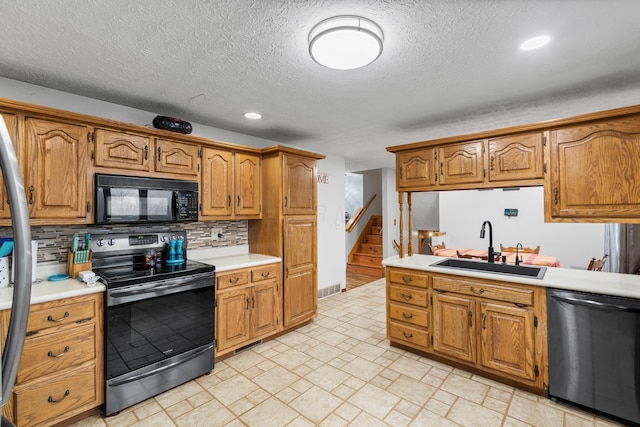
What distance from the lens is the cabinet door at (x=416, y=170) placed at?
10.5 feet

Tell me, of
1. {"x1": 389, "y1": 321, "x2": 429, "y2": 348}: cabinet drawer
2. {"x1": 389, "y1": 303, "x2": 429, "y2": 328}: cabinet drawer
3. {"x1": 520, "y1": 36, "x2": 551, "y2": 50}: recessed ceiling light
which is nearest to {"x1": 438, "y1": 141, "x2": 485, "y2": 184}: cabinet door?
{"x1": 520, "y1": 36, "x2": 551, "y2": 50}: recessed ceiling light

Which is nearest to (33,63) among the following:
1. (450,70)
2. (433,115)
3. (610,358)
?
(450,70)

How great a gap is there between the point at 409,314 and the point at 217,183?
238 centimetres

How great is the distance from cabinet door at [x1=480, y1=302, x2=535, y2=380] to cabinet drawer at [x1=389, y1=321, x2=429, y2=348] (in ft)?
1.71

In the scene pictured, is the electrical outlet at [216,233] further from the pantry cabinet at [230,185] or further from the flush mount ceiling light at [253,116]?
the flush mount ceiling light at [253,116]

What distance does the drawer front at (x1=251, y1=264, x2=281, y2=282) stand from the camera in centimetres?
321

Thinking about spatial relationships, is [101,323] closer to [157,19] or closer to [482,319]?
[157,19]

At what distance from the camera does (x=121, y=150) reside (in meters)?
2.57

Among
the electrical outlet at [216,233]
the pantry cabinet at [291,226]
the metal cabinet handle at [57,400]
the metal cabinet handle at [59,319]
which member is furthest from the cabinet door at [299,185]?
the metal cabinet handle at [57,400]

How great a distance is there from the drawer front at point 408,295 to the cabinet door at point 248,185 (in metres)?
1.76

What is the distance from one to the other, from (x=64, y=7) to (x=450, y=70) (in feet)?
7.56

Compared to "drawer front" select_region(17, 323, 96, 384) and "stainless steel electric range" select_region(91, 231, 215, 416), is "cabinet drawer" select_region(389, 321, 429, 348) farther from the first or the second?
"drawer front" select_region(17, 323, 96, 384)

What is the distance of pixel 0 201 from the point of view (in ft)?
6.72

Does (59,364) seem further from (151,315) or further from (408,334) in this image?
(408,334)
